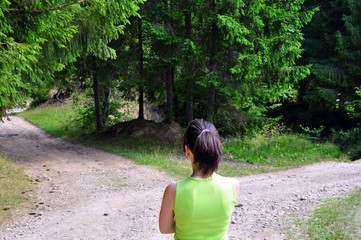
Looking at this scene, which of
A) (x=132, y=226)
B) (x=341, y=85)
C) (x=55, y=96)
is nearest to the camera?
(x=132, y=226)

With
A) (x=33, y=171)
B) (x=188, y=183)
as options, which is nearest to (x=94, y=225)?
(x=188, y=183)

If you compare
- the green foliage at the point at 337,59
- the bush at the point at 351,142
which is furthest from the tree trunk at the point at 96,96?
the green foliage at the point at 337,59

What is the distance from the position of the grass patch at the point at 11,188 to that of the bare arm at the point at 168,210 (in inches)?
215

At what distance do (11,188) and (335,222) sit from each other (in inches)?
292

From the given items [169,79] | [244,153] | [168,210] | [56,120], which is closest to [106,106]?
[169,79]

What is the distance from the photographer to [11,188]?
793 cm

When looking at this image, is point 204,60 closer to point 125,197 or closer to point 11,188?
point 125,197

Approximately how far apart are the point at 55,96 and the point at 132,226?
1191 inches

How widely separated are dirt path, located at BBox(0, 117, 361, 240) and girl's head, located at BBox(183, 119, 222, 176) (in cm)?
366

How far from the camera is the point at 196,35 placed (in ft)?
47.6

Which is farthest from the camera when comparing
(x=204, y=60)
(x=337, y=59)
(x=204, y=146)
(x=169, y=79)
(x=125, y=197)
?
(x=337, y=59)

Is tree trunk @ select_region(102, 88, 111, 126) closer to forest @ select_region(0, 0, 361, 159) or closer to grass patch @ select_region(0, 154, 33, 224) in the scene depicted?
forest @ select_region(0, 0, 361, 159)

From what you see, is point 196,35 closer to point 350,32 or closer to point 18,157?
point 18,157

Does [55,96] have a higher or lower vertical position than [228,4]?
lower
